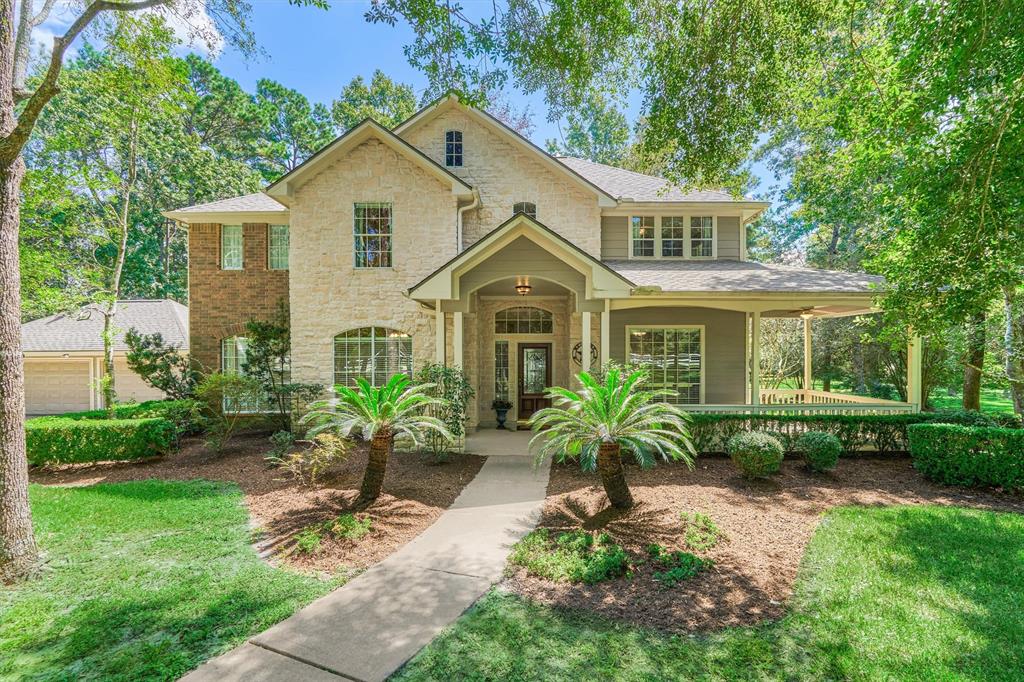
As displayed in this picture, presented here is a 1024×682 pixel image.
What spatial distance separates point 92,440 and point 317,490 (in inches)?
220

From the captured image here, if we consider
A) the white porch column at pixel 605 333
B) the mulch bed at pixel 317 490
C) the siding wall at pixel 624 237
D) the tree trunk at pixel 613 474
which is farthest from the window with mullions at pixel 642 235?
the tree trunk at pixel 613 474

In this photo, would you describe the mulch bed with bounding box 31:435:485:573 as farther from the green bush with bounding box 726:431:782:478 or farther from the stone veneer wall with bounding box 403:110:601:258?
the stone veneer wall with bounding box 403:110:601:258

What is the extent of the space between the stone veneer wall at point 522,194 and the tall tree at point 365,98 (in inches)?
659

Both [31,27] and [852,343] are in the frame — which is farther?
[852,343]

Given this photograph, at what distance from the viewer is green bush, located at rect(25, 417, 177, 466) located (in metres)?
8.66

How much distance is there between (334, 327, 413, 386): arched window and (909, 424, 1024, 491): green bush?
10.4 metres

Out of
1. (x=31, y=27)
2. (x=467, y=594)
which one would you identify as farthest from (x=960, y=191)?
(x=31, y=27)

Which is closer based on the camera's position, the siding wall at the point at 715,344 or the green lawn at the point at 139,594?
the green lawn at the point at 139,594

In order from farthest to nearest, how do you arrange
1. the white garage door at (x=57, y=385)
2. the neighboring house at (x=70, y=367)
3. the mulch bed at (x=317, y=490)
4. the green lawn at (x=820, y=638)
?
the white garage door at (x=57, y=385)
the neighboring house at (x=70, y=367)
the mulch bed at (x=317, y=490)
the green lawn at (x=820, y=638)

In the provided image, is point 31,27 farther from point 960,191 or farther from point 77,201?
point 960,191

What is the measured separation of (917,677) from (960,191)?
17.6 feet

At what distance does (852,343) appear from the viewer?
63.7ft

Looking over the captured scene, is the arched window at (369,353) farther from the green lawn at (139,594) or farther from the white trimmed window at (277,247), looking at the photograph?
the green lawn at (139,594)

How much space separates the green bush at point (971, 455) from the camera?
22.3 feet
